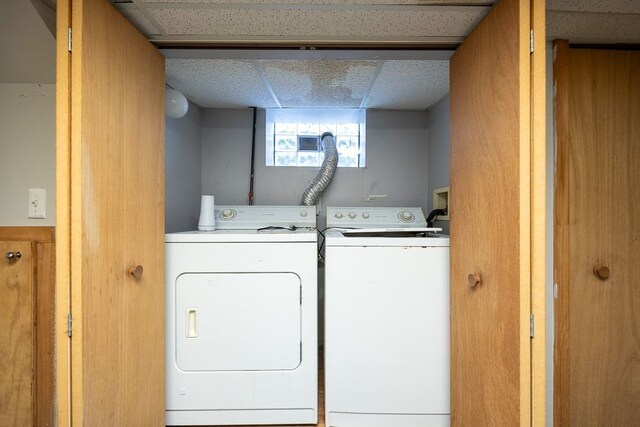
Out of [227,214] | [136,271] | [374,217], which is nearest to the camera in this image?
[136,271]

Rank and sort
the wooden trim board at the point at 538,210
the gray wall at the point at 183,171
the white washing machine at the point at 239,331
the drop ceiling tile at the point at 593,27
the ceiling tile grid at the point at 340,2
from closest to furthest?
the wooden trim board at the point at 538,210 → the ceiling tile grid at the point at 340,2 → the drop ceiling tile at the point at 593,27 → the white washing machine at the point at 239,331 → the gray wall at the point at 183,171

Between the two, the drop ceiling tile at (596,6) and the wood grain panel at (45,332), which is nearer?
the drop ceiling tile at (596,6)

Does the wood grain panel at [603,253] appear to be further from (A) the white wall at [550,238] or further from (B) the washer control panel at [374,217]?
(B) the washer control panel at [374,217]

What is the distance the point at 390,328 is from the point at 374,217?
0.93m

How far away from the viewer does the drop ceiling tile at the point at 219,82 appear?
1709 millimetres

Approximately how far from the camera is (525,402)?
0.89m

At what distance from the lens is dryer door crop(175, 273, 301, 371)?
1.41 metres

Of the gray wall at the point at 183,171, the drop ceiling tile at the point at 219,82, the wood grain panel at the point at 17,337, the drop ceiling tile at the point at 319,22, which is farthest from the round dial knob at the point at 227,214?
the drop ceiling tile at the point at 319,22

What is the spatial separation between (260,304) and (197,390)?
1.61ft

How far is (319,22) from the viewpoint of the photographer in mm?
1171

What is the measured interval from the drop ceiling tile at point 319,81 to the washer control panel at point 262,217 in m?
0.80

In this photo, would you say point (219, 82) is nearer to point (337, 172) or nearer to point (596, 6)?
point (337, 172)

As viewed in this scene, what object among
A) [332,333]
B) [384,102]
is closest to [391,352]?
[332,333]

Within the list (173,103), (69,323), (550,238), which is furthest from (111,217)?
(550,238)
